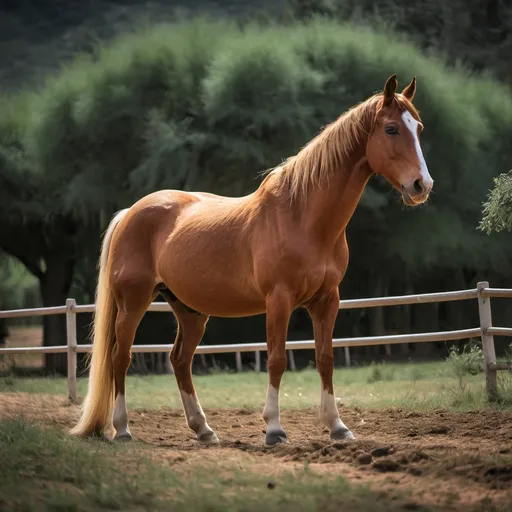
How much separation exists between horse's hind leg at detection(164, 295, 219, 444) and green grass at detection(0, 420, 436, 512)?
5.33 feet

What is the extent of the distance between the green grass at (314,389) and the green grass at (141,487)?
13.3 ft

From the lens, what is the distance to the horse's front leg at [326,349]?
6250mm

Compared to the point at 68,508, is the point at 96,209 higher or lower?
higher

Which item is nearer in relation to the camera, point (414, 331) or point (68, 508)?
point (68, 508)

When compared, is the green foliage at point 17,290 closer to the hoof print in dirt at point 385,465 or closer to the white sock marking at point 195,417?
the white sock marking at point 195,417

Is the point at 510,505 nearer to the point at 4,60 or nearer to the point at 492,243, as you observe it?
the point at 492,243

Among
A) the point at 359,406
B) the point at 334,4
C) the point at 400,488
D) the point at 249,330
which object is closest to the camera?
the point at 400,488

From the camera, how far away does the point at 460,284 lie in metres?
20.4

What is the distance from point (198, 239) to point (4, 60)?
52.1m

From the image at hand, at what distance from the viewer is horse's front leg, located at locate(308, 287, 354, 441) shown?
20.5 ft

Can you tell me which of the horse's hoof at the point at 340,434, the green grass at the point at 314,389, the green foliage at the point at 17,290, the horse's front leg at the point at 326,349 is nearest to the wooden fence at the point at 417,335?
the green grass at the point at 314,389

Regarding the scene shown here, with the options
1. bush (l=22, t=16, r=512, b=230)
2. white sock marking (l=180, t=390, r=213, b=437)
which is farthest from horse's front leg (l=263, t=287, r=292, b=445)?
bush (l=22, t=16, r=512, b=230)

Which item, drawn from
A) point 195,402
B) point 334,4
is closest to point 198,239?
point 195,402

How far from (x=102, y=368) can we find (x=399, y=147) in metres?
2.82
